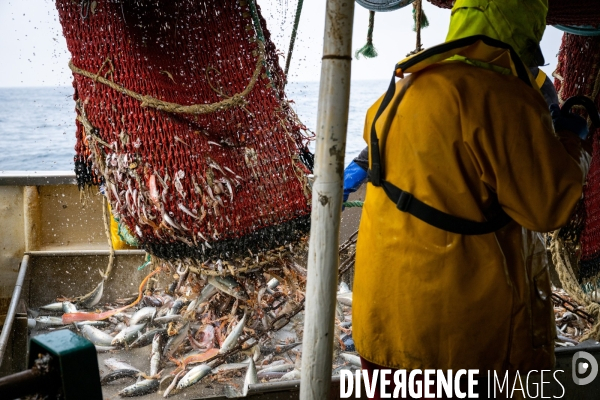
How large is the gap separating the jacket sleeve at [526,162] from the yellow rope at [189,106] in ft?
4.00

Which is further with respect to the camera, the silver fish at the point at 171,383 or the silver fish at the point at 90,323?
the silver fish at the point at 90,323

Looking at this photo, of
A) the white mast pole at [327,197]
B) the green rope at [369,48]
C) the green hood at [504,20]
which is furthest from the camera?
the green rope at [369,48]

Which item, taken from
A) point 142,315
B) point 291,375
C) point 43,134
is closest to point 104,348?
point 142,315

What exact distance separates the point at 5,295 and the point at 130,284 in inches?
49.0

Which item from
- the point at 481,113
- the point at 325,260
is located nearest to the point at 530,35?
the point at 481,113

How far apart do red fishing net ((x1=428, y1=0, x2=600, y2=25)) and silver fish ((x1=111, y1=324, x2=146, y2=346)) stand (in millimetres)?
3577

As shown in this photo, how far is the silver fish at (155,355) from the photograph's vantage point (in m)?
3.86

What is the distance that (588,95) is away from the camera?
374cm

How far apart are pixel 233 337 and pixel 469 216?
2.45m

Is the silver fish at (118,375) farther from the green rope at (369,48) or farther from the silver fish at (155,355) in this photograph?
the green rope at (369,48)

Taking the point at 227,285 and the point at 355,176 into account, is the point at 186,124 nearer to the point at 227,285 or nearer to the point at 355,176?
the point at 355,176

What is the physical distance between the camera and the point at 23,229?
5.27 meters

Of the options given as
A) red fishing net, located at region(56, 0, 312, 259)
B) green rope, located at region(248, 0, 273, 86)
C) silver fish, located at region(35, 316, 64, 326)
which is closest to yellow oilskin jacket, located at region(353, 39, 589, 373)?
red fishing net, located at region(56, 0, 312, 259)

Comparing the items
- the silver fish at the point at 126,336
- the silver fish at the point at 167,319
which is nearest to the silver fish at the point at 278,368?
the silver fish at the point at 167,319
